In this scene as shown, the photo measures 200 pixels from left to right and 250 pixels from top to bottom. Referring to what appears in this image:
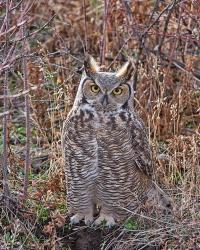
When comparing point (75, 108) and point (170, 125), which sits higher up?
point (75, 108)

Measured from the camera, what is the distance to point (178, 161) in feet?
15.2

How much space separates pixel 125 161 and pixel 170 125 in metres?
1.21

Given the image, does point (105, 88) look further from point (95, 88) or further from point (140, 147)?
point (140, 147)

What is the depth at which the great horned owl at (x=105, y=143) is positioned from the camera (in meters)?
3.90

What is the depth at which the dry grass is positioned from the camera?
13.1 ft

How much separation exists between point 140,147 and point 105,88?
44 centimetres

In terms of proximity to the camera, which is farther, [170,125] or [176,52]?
[176,52]

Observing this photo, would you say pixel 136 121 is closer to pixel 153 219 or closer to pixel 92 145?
pixel 92 145

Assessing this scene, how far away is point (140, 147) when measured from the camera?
405cm

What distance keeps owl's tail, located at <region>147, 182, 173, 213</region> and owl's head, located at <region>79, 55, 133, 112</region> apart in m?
0.66

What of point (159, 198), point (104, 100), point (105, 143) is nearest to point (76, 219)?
point (159, 198)

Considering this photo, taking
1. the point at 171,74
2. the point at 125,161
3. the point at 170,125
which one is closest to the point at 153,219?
the point at 125,161

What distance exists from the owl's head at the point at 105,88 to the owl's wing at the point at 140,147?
6.4 inches

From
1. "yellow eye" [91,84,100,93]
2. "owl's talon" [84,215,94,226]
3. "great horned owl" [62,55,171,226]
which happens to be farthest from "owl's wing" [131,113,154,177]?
"owl's talon" [84,215,94,226]
